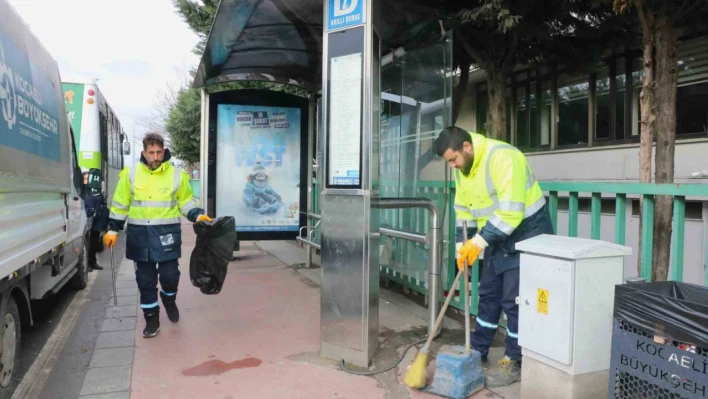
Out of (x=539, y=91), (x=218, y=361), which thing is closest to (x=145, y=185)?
(x=218, y=361)

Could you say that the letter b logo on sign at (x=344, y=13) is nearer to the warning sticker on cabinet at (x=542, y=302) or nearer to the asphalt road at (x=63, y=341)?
the warning sticker on cabinet at (x=542, y=302)

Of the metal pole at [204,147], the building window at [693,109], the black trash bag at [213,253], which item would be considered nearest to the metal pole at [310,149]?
the metal pole at [204,147]

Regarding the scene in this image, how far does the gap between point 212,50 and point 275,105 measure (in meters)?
1.60

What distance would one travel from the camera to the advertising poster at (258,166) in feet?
23.8

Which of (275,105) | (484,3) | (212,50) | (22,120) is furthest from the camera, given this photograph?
(275,105)

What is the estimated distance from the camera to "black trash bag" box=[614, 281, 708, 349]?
1.99 metres

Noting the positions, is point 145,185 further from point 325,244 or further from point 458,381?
point 458,381

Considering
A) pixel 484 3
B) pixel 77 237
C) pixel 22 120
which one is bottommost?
pixel 77 237

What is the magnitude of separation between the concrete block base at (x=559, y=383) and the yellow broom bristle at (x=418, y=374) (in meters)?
0.61

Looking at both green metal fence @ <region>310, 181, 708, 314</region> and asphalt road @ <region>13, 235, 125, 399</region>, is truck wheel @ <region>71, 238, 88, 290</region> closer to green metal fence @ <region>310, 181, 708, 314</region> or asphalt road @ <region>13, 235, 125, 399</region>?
asphalt road @ <region>13, 235, 125, 399</region>

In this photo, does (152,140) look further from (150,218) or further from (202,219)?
(202,219)

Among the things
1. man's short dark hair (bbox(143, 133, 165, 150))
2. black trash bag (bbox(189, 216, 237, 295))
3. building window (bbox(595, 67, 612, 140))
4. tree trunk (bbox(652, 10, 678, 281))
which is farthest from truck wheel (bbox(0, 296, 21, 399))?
building window (bbox(595, 67, 612, 140))

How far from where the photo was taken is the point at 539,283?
284 cm

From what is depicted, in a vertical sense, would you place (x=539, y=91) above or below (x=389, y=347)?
above
